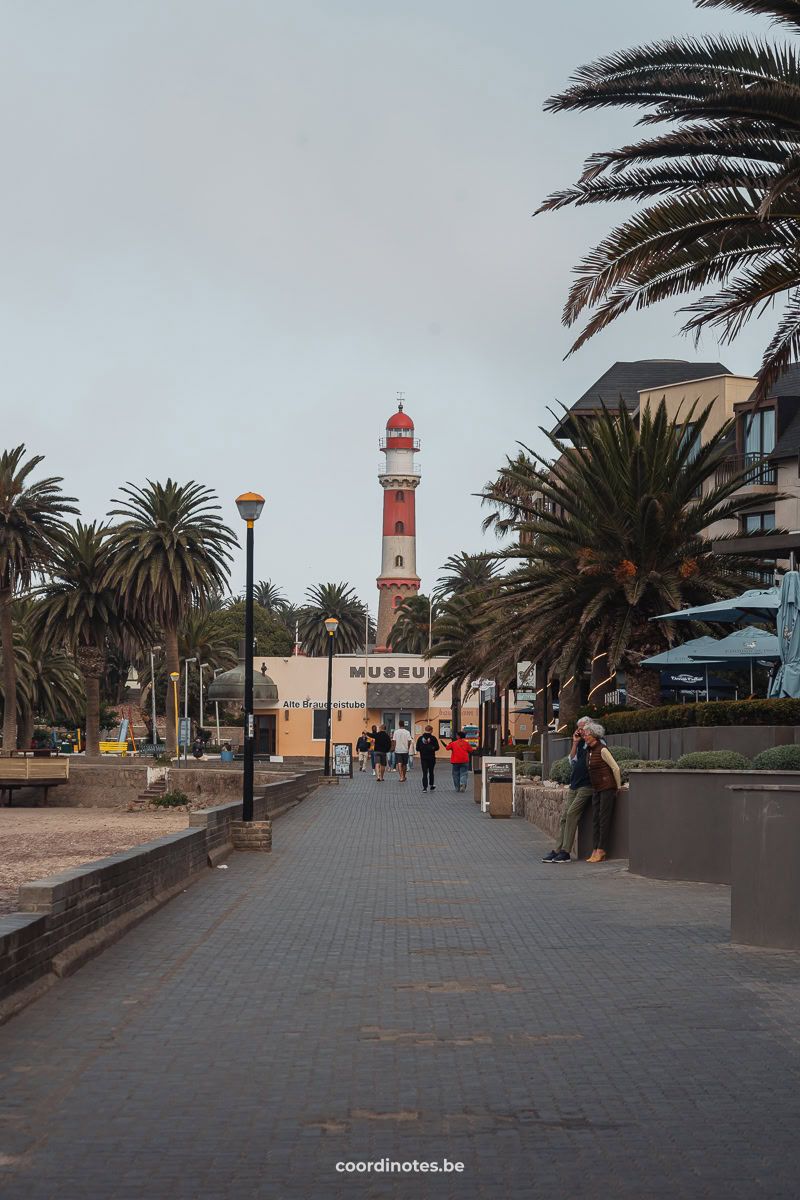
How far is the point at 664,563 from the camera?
28.6 m

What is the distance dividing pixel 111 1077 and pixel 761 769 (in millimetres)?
9570

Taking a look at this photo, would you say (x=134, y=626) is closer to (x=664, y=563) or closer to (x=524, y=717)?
(x=524, y=717)

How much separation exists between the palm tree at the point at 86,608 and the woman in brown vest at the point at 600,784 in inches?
1968

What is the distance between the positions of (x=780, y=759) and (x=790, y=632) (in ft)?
15.2

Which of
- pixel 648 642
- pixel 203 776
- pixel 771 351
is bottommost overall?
pixel 203 776

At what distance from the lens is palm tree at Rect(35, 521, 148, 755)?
6538 cm

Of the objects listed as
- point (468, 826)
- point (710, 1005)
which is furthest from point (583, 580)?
point (710, 1005)

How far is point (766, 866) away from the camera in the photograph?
1027 centimetres

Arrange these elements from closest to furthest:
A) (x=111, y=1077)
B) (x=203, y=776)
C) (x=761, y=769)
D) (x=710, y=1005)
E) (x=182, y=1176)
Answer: (x=182, y=1176) < (x=111, y=1077) < (x=710, y=1005) < (x=761, y=769) < (x=203, y=776)

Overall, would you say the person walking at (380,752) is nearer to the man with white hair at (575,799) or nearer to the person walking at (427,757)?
the person walking at (427,757)

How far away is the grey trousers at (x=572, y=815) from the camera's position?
1734cm

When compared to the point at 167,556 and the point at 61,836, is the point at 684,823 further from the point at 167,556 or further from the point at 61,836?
the point at 167,556

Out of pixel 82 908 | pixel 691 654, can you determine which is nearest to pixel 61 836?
pixel 691 654

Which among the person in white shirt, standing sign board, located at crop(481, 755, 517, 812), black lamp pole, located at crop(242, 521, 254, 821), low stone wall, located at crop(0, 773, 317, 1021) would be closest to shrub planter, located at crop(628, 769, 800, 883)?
low stone wall, located at crop(0, 773, 317, 1021)
